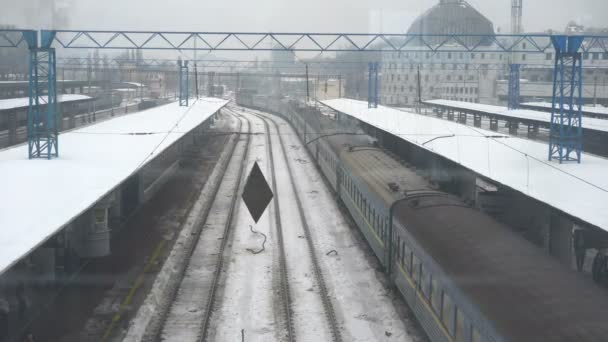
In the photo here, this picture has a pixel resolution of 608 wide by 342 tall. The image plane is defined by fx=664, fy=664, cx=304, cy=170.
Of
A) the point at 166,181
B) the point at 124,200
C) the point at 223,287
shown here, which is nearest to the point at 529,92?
the point at 166,181

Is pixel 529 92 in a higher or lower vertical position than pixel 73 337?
higher

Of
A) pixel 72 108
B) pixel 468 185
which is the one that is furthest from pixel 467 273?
pixel 72 108

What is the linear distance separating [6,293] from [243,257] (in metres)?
5.75

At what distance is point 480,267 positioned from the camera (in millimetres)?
6922

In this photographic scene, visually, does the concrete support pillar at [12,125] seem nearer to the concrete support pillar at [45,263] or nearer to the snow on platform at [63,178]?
the snow on platform at [63,178]

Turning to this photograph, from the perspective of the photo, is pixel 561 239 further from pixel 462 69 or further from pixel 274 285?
pixel 462 69

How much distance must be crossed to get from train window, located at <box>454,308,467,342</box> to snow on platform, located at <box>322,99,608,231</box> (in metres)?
3.16

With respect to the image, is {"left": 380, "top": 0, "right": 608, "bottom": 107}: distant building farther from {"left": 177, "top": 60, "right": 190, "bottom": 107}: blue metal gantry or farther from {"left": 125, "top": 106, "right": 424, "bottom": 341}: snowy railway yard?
{"left": 177, "top": 60, "right": 190, "bottom": 107}: blue metal gantry

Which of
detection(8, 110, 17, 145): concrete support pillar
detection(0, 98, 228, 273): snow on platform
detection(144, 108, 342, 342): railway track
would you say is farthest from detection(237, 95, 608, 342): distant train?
detection(8, 110, 17, 145): concrete support pillar

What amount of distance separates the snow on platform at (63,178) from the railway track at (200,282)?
217cm

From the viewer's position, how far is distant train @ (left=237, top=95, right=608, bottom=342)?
5.53m

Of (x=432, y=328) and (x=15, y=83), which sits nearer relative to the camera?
(x=432, y=328)

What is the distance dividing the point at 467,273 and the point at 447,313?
27.6 inches

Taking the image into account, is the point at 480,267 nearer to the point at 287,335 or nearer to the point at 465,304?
the point at 465,304
